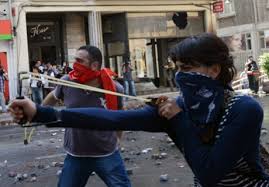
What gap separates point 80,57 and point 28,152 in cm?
648

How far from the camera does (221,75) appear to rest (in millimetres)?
2326

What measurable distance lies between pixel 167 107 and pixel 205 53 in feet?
0.84

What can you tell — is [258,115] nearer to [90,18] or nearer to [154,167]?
[154,167]

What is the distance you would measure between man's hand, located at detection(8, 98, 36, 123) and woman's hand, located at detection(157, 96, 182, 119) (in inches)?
19.4

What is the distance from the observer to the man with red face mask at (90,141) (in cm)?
454

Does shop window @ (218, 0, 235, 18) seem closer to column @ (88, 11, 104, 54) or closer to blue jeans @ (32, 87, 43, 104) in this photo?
column @ (88, 11, 104, 54)

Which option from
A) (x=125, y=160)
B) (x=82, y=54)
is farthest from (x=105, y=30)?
(x=82, y=54)

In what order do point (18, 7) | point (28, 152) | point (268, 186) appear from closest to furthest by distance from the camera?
1. point (268, 186)
2. point (28, 152)
3. point (18, 7)

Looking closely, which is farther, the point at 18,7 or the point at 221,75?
the point at 18,7

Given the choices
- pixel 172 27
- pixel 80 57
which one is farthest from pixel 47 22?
pixel 80 57

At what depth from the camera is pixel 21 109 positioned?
220cm

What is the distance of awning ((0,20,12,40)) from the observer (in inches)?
903

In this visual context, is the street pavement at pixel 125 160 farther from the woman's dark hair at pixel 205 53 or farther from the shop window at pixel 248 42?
the shop window at pixel 248 42

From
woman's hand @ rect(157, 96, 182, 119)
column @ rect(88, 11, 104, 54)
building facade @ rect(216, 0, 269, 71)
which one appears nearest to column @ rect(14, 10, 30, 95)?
column @ rect(88, 11, 104, 54)
